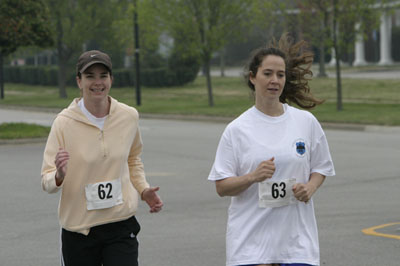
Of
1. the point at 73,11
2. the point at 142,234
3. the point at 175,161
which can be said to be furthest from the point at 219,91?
the point at 142,234

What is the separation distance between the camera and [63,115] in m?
4.86

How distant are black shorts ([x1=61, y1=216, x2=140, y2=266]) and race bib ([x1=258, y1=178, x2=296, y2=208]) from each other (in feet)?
2.81

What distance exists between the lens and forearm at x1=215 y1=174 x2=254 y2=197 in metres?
4.39

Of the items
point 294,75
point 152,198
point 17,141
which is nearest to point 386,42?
point 17,141

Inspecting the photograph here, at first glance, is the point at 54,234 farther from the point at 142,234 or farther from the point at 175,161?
the point at 175,161

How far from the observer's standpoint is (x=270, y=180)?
176 inches

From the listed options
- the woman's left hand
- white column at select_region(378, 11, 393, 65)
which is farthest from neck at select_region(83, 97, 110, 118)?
white column at select_region(378, 11, 393, 65)

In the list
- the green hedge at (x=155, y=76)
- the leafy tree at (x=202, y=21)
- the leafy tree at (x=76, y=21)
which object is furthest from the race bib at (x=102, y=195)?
the green hedge at (x=155, y=76)

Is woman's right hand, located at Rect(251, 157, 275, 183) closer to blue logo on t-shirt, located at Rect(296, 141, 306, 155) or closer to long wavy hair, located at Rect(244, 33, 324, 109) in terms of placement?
blue logo on t-shirt, located at Rect(296, 141, 306, 155)

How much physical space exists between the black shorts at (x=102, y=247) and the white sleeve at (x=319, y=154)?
1.13 meters

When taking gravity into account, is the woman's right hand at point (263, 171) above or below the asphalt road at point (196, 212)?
above

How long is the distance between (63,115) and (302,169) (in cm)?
140

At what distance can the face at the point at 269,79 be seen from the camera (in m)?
4.58

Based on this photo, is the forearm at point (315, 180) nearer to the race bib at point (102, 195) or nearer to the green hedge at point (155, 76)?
the race bib at point (102, 195)
